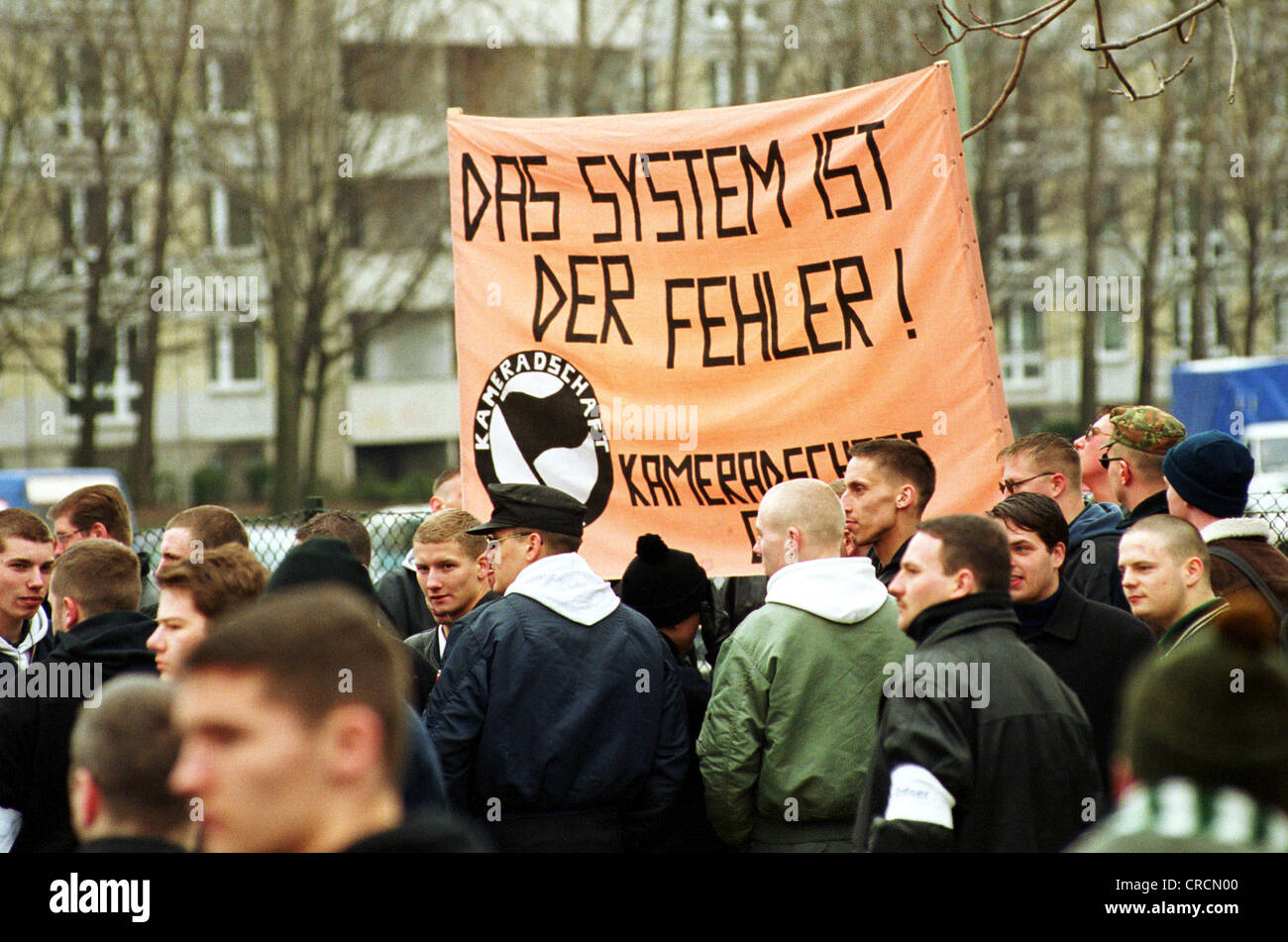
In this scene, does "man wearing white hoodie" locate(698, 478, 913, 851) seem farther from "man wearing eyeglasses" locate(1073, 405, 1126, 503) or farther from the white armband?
"man wearing eyeglasses" locate(1073, 405, 1126, 503)

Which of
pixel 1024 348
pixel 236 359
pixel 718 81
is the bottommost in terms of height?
pixel 236 359

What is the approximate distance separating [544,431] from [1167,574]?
8.88 ft

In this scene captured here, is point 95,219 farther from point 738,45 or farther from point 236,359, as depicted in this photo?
point 236,359

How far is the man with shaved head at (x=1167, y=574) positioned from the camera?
15.4 feet

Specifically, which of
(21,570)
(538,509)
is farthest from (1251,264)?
(21,570)

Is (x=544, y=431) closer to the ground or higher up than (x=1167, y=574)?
higher up

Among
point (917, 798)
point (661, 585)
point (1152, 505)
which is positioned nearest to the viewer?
point (917, 798)

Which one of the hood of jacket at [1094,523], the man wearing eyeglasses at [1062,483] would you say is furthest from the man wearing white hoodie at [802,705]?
the hood of jacket at [1094,523]

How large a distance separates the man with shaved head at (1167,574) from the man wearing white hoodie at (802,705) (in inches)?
30.3

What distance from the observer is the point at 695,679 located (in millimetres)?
5285

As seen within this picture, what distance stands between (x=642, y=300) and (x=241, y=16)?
22229 mm

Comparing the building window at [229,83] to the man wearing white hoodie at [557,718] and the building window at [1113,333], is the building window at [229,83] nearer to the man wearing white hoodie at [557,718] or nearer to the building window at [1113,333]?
the man wearing white hoodie at [557,718]

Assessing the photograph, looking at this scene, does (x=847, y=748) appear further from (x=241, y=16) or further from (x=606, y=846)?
(x=241, y=16)
